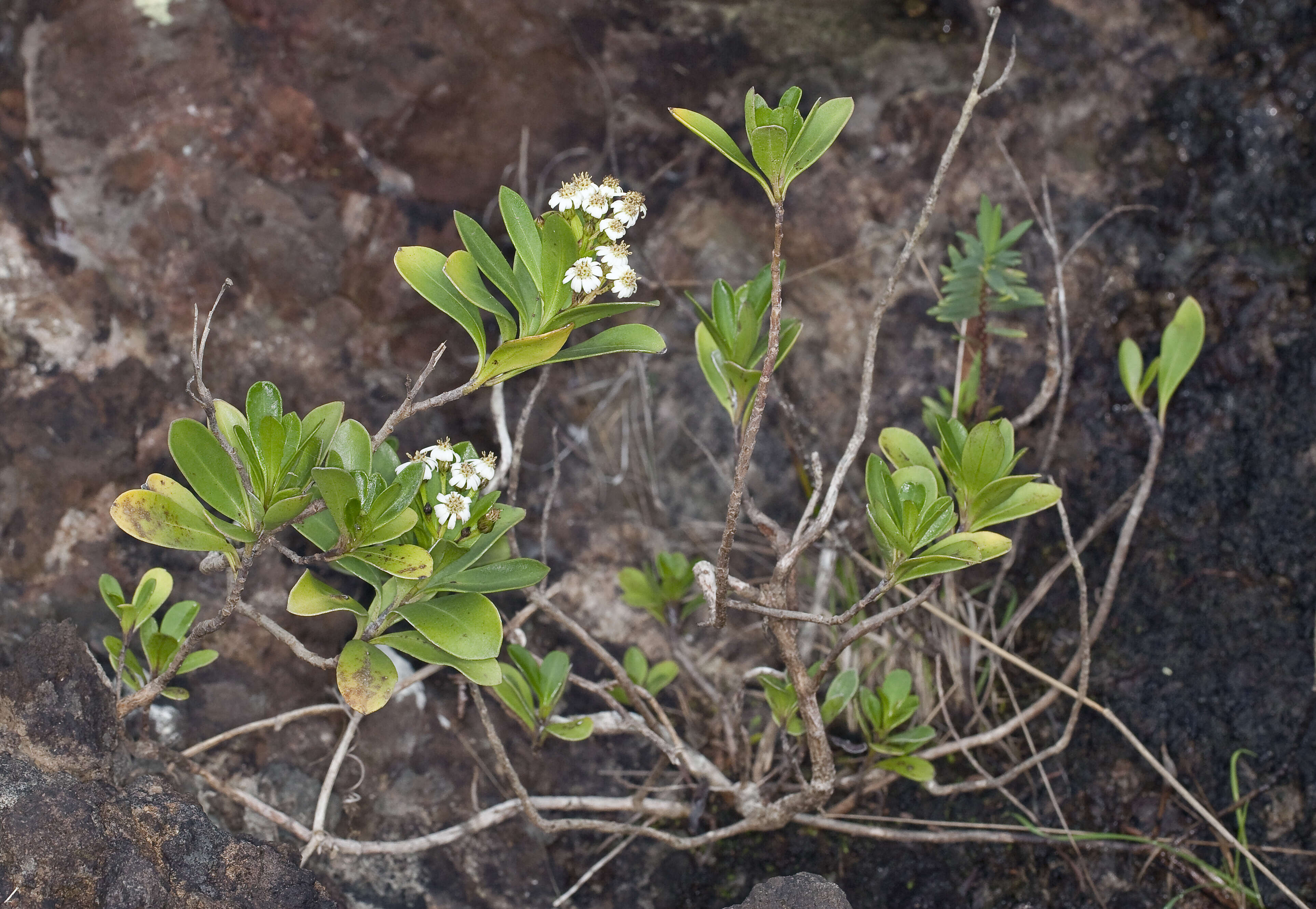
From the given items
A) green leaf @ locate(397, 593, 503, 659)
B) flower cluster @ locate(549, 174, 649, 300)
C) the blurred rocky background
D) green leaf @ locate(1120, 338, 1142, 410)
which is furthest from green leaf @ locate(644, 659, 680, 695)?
green leaf @ locate(1120, 338, 1142, 410)

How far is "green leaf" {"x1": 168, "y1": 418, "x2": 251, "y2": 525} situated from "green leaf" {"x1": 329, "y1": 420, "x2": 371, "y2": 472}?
16 centimetres

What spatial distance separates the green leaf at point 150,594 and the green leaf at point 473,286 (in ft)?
2.58

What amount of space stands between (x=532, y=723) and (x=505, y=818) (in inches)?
9.5

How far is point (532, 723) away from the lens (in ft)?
6.15

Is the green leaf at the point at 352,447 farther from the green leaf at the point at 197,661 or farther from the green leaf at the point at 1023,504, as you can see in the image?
the green leaf at the point at 1023,504

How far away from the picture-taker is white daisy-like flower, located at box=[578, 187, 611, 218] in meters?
1.49

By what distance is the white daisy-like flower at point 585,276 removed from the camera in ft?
4.88

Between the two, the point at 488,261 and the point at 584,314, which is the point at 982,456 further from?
the point at 488,261

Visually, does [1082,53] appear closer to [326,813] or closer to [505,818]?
[505,818]

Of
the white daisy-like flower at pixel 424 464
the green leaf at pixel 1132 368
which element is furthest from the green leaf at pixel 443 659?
the green leaf at pixel 1132 368

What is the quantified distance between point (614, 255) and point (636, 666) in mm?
954

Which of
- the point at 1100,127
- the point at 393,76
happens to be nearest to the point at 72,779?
the point at 393,76

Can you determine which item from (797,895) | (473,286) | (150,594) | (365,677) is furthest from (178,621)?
(797,895)

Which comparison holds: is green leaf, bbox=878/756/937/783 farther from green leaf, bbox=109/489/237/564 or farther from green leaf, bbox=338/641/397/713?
green leaf, bbox=109/489/237/564
